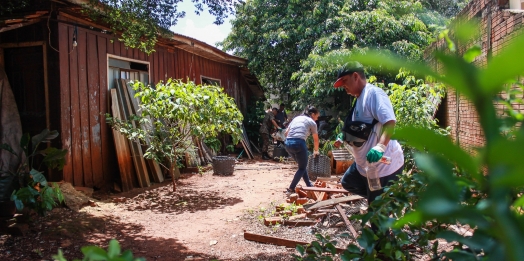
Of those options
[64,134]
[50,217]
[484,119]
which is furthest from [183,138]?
[484,119]

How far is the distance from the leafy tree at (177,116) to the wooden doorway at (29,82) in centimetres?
102

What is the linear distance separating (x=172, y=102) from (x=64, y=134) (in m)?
1.74

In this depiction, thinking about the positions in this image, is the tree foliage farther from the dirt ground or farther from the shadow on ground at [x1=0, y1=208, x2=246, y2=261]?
the shadow on ground at [x1=0, y1=208, x2=246, y2=261]

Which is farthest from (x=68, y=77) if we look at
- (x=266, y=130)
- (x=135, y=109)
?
(x=266, y=130)

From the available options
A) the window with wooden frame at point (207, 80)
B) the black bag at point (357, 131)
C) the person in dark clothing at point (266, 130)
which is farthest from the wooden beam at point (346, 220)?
the person in dark clothing at point (266, 130)

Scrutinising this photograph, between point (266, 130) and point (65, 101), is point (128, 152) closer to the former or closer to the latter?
point (65, 101)

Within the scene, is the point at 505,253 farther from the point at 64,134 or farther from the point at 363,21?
the point at 363,21

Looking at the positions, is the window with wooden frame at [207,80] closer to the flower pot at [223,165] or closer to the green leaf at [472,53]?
the flower pot at [223,165]

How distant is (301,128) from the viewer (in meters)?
6.74

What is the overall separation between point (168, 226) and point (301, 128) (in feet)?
8.99

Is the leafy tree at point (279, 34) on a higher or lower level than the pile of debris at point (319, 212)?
higher

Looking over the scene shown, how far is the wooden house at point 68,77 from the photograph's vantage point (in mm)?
6230

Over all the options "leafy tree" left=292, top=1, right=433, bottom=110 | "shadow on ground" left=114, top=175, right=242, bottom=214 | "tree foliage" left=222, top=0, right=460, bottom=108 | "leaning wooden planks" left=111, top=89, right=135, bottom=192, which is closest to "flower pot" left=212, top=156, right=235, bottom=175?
"shadow on ground" left=114, top=175, right=242, bottom=214

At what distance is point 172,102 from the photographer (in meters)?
6.43
